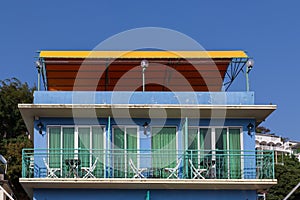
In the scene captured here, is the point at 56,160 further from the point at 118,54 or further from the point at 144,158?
the point at 118,54

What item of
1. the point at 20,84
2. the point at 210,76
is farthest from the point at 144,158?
the point at 20,84

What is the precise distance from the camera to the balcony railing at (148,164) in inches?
903

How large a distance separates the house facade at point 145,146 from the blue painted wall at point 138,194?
0.11 feet

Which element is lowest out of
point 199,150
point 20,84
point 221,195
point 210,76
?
point 221,195

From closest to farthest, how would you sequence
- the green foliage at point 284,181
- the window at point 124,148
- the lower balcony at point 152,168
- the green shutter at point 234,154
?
the lower balcony at point 152,168 → the window at point 124,148 → the green shutter at point 234,154 → the green foliage at point 284,181

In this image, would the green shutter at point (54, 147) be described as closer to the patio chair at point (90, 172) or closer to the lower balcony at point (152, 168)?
the lower balcony at point (152, 168)

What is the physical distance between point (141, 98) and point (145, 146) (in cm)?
170

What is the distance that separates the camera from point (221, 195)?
2297cm

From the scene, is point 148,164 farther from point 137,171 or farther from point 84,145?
point 84,145

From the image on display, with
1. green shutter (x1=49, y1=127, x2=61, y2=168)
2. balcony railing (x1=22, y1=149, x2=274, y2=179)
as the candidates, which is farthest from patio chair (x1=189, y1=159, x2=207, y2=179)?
green shutter (x1=49, y1=127, x2=61, y2=168)

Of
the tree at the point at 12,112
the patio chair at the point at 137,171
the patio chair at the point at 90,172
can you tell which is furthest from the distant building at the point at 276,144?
the patio chair at the point at 90,172

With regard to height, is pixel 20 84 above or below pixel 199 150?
above

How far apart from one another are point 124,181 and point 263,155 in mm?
4871

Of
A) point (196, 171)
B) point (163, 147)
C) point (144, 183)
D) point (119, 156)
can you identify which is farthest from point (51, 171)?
point (196, 171)
